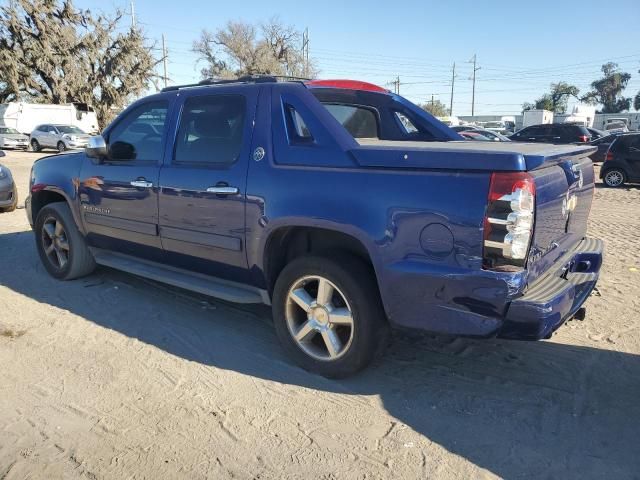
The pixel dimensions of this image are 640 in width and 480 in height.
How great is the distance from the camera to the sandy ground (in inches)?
103

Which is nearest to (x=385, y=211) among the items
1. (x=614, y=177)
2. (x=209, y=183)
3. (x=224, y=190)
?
(x=224, y=190)

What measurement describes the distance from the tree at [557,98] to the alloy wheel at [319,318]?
88732 millimetres

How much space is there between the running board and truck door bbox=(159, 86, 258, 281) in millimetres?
74

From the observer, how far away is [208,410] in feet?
10.1

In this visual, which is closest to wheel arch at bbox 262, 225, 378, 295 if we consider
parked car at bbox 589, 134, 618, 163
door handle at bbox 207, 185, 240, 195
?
door handle at bbox 207, 185, 240, 195

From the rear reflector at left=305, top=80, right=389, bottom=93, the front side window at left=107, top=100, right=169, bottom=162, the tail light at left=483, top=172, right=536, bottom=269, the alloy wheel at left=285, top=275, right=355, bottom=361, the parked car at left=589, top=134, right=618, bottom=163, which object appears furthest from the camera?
the parked car at left=589, top=134, right=618, bottom=163

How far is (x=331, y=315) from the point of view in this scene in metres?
3.31

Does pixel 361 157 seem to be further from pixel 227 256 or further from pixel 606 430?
pixel 606 430

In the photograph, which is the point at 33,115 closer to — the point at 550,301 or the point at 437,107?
the point at 550,301

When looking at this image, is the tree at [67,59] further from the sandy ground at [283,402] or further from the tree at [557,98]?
the tree at [557,98]

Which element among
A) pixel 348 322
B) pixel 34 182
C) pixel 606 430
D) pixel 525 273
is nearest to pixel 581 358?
pixel 606 430

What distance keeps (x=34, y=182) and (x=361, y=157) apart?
4.07 meters

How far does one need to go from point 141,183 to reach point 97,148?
71cm

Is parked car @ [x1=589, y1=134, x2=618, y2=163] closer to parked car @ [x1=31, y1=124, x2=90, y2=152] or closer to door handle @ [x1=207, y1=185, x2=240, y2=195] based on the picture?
door handle @ [x1=207, y1=185, x2=240, y2=195]
